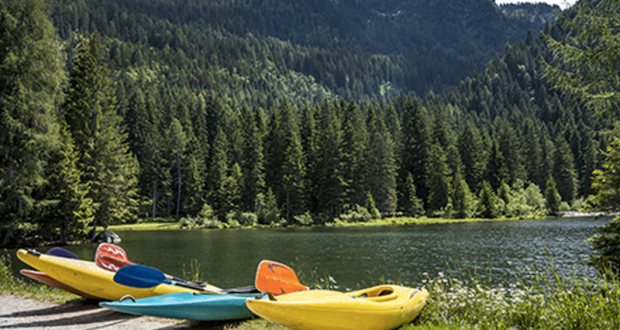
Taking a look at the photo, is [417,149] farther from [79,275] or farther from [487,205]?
[79,275]

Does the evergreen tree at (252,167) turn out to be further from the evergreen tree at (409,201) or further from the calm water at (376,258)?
the calm water at (376,258)

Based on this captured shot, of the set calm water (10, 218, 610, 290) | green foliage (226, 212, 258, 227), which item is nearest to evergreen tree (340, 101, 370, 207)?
green foliage (226, 212, 258, 227)

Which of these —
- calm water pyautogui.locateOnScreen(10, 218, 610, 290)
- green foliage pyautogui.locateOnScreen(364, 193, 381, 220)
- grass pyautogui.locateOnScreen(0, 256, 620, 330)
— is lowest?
green foliage pyautogui.locateOnScreen(364, 193, 381, 220)

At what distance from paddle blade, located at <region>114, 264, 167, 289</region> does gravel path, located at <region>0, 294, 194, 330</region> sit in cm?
65

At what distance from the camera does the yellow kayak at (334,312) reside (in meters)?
5.85

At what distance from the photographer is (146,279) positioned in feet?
26.6

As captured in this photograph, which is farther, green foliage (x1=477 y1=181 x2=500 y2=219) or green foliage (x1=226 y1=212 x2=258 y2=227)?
green foliage (x1=477 y1=181 x2=500 y2=219)

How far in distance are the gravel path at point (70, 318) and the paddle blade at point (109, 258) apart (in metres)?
0.89

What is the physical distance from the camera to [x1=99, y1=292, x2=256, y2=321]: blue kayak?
21.9ft

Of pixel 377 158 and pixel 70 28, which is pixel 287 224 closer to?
pixel 377 158

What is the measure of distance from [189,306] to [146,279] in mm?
1813

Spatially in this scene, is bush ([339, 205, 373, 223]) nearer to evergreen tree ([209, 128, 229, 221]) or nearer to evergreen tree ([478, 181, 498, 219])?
evergreen tree ([478, 181, 498, 219])

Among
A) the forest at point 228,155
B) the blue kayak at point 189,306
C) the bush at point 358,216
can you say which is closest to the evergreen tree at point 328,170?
the forest at point 228,155

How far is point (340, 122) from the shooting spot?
67.2 metres
